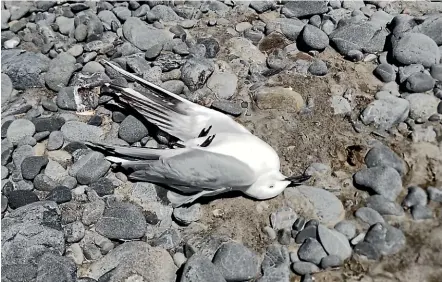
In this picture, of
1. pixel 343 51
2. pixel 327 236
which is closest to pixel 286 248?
pixel 327 236

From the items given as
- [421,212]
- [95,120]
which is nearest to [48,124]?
[95,120]

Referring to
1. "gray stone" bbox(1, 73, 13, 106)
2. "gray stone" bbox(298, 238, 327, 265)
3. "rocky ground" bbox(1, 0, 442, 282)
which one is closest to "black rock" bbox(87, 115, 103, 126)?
"rocky ground" bbox(1, 0, 442, 282)

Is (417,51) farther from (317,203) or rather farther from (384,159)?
(317,203)

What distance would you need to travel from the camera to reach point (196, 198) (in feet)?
9.11

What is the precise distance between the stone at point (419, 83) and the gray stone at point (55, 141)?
5.83ft

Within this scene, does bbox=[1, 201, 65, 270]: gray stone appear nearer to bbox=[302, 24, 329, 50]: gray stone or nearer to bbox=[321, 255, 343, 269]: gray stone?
bbox=[321, 255, 343, 269]: gray stone

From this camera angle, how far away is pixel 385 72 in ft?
10.7

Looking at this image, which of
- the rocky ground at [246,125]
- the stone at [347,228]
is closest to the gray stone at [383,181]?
the rocky ground at [246,125]

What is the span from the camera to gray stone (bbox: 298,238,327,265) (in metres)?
2.57

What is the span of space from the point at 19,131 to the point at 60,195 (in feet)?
1.61

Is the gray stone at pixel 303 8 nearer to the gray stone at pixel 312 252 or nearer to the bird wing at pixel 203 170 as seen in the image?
the bird wing at pixel 203 170

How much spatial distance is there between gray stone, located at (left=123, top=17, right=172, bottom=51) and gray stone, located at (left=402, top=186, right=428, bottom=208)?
1.62 metres

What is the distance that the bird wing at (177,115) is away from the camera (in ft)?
9.82

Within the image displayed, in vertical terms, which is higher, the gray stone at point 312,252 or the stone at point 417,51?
the stone at point 417,51
